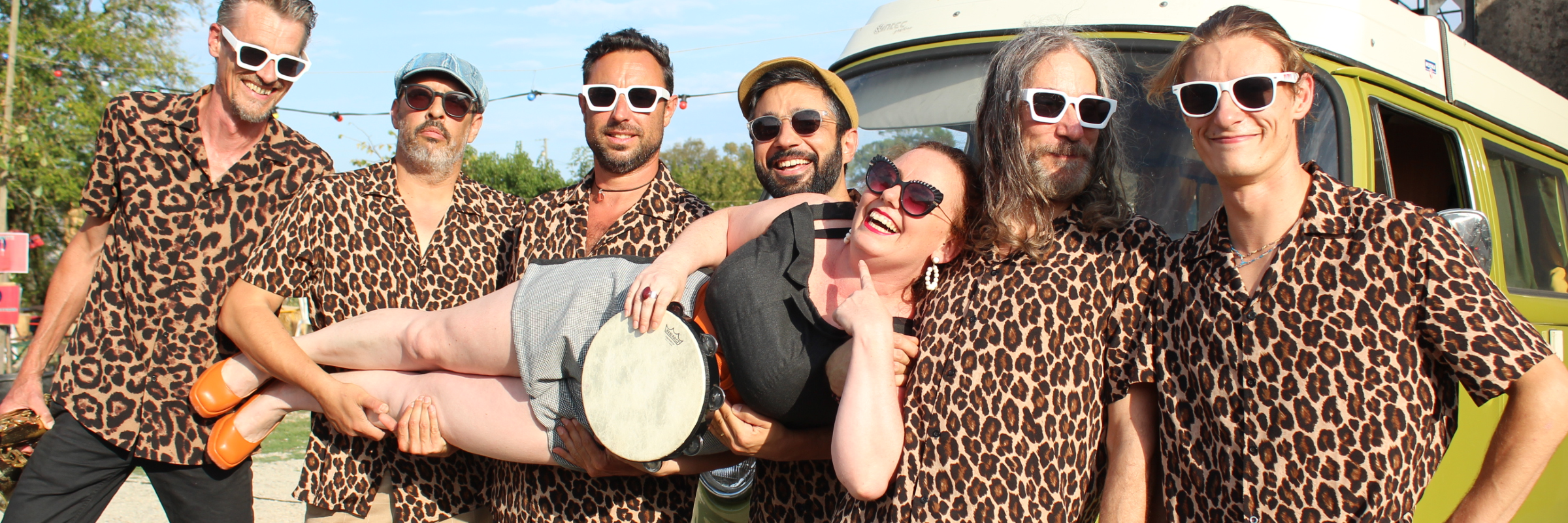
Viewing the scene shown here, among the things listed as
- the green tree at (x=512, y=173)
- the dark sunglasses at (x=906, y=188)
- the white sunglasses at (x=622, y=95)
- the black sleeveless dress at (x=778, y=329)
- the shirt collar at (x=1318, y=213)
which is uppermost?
the green tree at (x=512, y=173)

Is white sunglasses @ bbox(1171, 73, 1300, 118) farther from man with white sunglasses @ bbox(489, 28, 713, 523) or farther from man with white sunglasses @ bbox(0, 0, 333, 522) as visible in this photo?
man with white sunglasses @ bbox(0, 0, 333, 522)

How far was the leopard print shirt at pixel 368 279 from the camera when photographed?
319cm

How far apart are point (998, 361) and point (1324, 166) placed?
1556 millimetres

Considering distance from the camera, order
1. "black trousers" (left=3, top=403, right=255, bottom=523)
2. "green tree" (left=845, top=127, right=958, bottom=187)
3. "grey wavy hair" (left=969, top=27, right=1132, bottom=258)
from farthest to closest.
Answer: "green tree" (left=845, top=127, right=958, bottom=187) → "black trousers" (left=3, top=403, right=255, bottom=523) → "grey wavy hair" (left=969, top=27, right=1132, bottom=258)

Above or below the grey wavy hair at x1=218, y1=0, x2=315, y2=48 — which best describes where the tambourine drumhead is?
below

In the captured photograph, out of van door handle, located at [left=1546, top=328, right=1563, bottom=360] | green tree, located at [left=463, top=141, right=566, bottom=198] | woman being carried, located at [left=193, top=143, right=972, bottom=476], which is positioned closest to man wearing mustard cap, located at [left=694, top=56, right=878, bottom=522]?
woman being carried, located at [left=193, top=143, right=972, bottom=476]

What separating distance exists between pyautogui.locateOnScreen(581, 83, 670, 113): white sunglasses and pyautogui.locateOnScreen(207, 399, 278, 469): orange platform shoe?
1589 millimetres

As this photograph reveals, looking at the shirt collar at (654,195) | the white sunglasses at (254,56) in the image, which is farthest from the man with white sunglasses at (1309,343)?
the white sunglasses at (254,56)

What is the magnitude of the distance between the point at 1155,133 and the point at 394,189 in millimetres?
2660

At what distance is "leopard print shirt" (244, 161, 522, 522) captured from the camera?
3.19 m

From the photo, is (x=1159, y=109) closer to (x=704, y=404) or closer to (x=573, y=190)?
(x=704, y=404)

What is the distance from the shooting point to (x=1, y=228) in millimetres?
16812

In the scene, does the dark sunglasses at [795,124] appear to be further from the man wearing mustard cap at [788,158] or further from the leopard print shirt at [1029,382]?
the leopard print shirt at [1029,382]

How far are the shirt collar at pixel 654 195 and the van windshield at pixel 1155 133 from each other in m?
1.05
